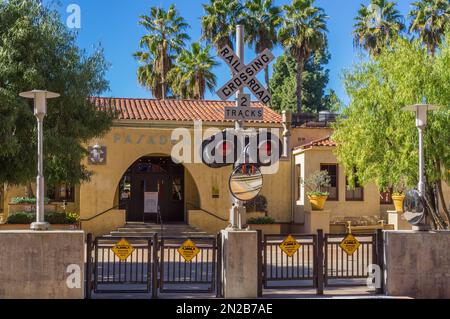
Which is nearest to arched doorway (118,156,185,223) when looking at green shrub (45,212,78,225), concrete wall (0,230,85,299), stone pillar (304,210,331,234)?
green shrub (45,212,78,225)

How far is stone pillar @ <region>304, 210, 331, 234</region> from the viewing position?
23109 mm

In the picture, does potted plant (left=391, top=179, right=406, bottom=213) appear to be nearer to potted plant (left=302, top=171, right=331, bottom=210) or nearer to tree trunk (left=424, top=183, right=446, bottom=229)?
potted plant (left=302, top=171, right=331, bottom=210)

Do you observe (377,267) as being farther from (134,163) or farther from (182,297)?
(134,163)

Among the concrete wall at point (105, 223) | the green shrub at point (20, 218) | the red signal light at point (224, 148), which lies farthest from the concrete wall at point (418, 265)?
the green shrub at point (20, 218)

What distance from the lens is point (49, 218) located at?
845 inches

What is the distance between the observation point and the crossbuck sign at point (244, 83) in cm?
1049

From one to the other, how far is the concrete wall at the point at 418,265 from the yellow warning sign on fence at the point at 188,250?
3.49 m

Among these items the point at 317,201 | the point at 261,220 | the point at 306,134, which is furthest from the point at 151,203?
the point at 306,134

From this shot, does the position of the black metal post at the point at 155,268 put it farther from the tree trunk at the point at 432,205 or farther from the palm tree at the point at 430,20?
the palm tree at the point at 430,20

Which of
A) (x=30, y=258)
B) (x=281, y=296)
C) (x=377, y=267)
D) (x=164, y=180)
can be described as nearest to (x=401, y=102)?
(x=377, y=267)

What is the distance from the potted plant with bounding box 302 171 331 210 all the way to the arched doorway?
5280mm

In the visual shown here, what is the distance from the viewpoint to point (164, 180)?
25.2 m

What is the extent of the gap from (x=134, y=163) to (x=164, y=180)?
143 cm

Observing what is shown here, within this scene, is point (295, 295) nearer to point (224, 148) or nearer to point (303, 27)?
point (224, 148)
